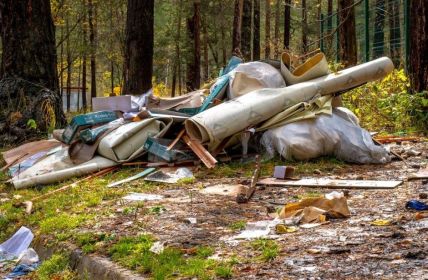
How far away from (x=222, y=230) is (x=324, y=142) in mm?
3078

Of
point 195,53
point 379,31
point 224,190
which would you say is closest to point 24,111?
point 224,190

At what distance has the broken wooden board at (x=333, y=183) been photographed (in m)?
5.40

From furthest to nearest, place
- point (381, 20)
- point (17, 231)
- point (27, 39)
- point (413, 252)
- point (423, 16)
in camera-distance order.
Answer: point (381, 20) → point (27, 39) → point (423, 16) → point (17, 231) → point (413, 252)

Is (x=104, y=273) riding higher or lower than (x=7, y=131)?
lower

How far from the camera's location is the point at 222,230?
13.8 feet

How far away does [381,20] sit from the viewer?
15477 mm

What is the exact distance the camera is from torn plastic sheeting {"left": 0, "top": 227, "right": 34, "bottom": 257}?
15.6 ft

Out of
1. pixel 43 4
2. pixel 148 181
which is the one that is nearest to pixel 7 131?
pixel 43 4

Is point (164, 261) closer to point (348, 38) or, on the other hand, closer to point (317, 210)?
point (317, 210)

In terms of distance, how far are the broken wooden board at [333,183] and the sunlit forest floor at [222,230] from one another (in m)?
0.13

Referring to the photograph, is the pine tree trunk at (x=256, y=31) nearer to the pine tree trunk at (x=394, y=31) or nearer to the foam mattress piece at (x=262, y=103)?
the pine tree trunk at (x=394, y=31)

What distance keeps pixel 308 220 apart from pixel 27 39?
25.2 ft

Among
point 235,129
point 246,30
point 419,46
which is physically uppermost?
point 246,30

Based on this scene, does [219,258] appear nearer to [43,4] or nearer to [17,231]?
[17,231]
